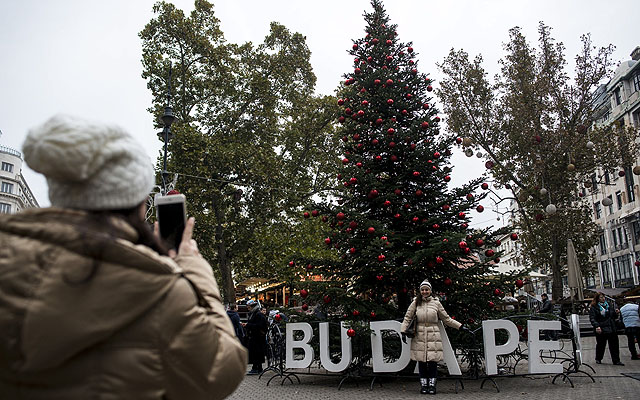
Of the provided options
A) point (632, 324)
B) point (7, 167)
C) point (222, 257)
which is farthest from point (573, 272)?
point (7, 167)

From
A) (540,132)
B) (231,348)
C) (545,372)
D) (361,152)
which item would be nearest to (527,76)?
(540,132)

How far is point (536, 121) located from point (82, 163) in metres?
25.1

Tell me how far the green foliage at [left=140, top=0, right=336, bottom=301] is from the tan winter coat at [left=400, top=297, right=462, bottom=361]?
16.2m

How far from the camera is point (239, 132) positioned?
26.6 meters

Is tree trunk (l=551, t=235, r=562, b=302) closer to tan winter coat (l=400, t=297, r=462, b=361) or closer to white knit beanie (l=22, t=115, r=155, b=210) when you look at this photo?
tan winter coat (l=400, t=297, r=462, b=361)

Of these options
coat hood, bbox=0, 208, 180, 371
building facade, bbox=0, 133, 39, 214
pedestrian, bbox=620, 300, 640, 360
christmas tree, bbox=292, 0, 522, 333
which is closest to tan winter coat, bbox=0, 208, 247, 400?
coat hood, bbox=0, 208, 180, 371

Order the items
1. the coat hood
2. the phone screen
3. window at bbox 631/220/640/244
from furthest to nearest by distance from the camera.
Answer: window at bbox 631/220/640/244 → the phone screen → the coat hood

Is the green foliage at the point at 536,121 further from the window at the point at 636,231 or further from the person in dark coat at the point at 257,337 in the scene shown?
the window at the point at 636,231

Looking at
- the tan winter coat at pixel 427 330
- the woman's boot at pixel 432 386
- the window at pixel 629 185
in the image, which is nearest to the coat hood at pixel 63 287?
the tan winter coat at pixel 427 330

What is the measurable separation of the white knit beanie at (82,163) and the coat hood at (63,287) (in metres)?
0.13

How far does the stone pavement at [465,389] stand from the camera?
930cm

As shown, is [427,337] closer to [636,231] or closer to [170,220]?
[170,220]

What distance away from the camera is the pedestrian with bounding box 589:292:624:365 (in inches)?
536

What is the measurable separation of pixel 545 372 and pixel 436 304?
2.32 m
